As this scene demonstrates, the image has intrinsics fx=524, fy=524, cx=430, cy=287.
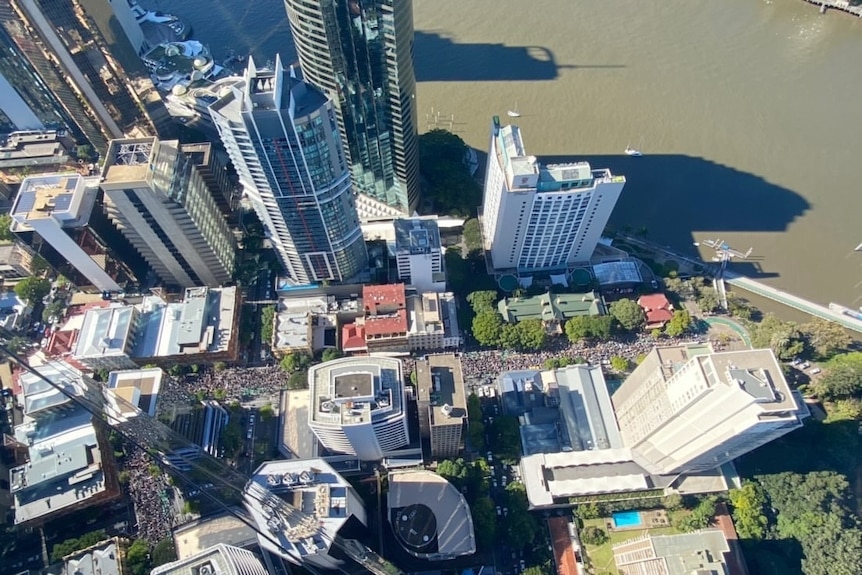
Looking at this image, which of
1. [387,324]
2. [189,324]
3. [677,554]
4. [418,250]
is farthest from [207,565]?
[677,554]

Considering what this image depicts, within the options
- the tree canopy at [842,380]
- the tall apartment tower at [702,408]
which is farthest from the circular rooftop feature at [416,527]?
the tree canopy at [842,380]

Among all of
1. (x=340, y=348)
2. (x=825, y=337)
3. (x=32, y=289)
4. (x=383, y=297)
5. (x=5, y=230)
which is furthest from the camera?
(x=5, y=230)

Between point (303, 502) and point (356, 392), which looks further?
point (356, 392)

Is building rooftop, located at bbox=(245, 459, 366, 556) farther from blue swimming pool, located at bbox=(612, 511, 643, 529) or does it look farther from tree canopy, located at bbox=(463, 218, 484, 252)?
tree canopy, located at bbox=(463, 218, 484, 252)

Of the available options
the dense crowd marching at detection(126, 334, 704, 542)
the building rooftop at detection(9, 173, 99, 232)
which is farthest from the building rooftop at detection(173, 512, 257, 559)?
the building rooftop at detection(9, 173, 99, 232)

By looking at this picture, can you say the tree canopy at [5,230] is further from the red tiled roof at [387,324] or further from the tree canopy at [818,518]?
the tree canopy at [818,518]

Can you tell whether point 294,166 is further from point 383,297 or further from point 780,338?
point 780,338

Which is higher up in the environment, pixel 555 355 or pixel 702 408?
pixel 555 355
